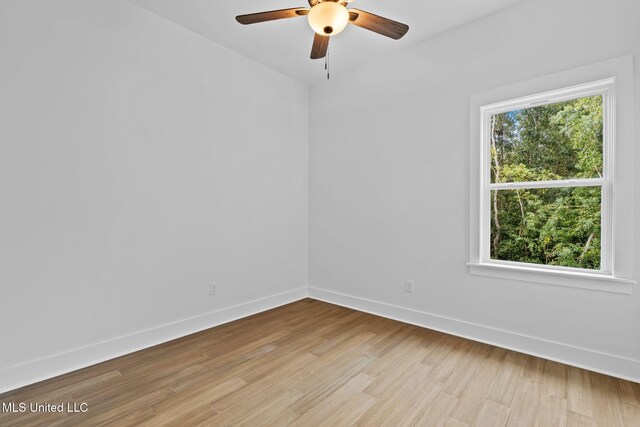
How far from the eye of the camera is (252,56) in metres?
3.44

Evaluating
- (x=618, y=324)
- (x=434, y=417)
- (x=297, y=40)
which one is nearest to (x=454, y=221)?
(x=618, y=324)

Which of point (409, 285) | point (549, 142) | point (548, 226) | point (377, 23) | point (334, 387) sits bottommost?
point (334, 387)

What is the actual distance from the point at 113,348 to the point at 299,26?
3.16m

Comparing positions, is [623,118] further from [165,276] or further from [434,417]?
[165,276]

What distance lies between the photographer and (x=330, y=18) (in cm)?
182

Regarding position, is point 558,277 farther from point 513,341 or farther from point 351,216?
point 351,216

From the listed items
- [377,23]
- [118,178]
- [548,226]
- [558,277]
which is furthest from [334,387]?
[377,23]

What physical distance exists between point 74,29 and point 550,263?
4.11m

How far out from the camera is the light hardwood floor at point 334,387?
178cm

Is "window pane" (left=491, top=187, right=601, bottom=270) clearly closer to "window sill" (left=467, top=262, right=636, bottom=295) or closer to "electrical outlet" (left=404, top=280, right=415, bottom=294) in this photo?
"window sill" (left=467, top=262, right=636, bottom=295)

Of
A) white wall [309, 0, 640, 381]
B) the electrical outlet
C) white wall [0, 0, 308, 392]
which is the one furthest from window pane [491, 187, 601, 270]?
white wall [0, 0, 308, 392]

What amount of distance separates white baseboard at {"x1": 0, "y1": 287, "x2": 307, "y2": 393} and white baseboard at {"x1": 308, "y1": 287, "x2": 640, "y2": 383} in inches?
53.2

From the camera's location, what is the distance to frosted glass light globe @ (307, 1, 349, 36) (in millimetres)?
1797

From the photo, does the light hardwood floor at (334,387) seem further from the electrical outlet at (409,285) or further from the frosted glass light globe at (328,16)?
the frosted glass light globe at (328,16)
